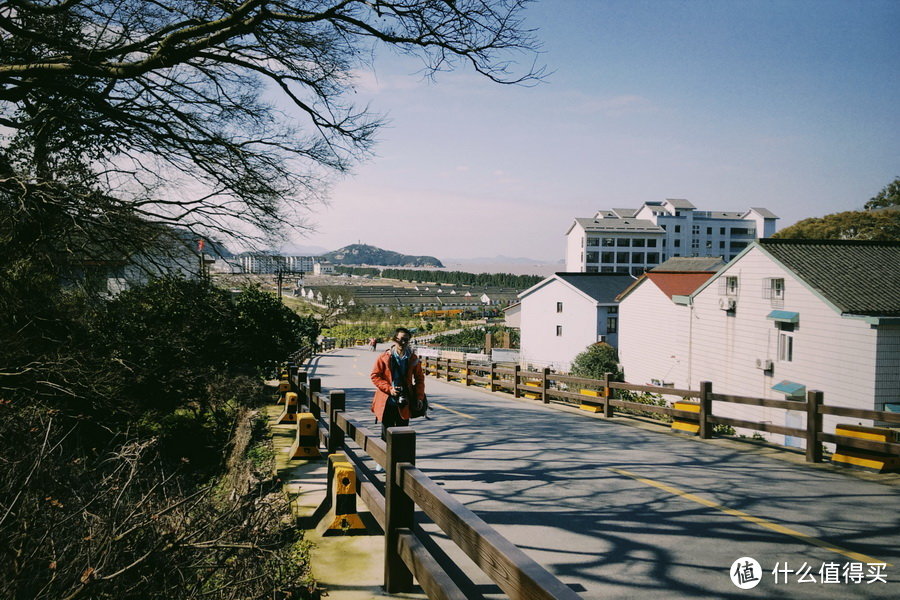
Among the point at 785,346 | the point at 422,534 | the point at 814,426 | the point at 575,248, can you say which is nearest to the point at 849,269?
the point at 785,346

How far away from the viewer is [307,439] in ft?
29.7

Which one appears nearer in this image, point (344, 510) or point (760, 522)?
point (344, 510)

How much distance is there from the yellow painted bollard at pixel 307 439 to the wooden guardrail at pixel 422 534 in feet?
10.2

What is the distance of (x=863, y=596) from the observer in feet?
15.3

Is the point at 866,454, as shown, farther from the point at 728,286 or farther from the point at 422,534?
the point at 728,286

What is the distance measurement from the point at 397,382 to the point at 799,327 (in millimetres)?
23100

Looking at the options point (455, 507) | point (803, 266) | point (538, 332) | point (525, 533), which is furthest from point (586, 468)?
point (538, 332)

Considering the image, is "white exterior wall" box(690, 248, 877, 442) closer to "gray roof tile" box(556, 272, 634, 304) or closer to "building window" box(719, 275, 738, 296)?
"building window" box(719, 275, 738, 296)

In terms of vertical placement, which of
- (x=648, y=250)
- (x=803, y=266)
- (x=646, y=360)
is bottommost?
(x=646, y=360)

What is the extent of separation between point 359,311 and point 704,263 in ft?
193

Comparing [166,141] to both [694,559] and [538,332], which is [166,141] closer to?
[694,559]

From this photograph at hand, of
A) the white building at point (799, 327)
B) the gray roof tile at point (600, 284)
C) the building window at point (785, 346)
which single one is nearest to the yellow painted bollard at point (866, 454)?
the white building at point (799, 327)

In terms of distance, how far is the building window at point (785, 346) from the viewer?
85.3 feet

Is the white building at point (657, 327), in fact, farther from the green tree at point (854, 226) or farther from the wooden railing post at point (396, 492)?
the wooden railing post at point (396, 492)
